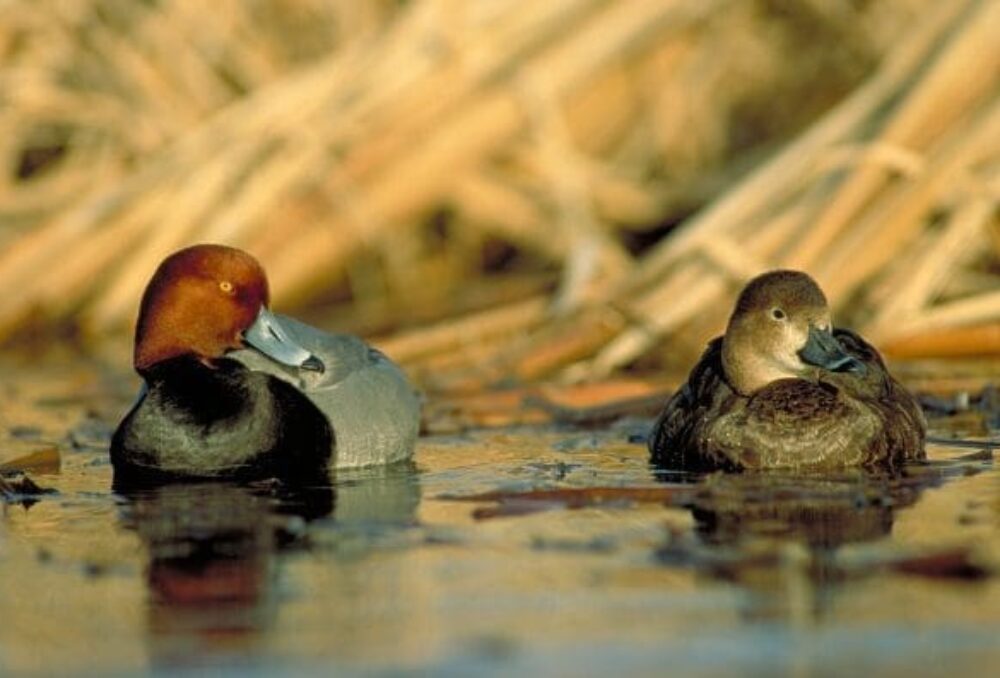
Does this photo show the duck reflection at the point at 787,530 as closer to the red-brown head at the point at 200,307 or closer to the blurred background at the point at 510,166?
the red-brown head at the point at 200,307

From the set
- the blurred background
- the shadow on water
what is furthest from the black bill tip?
the blurred background

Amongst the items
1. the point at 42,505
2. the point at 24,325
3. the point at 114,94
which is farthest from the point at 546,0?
the point at 42,505

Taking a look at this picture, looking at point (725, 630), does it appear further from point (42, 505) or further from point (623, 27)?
point (623, 27)

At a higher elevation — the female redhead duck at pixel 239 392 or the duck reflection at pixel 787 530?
the female redhead duck at pixel 239 392

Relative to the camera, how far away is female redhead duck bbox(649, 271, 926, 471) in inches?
255

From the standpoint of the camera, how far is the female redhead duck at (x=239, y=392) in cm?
685

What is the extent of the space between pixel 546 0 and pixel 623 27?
37cm

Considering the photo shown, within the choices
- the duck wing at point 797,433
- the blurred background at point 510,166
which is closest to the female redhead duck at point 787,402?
the duck wing at point 797,433

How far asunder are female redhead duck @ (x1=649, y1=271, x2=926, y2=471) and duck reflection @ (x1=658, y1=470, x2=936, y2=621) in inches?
5.6

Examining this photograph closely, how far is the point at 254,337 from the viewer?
23.7 ft

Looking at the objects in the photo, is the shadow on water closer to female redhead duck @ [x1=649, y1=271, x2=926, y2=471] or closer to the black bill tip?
female redhead duck @ [x1=649, y1=271, x2=926, y2=471]

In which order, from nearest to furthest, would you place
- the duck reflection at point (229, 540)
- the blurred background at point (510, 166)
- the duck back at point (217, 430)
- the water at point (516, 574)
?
1. the water at point (516, 574)
2. the duck reflection at point (229, 540)
3. the duck back at point (217, 430)
4. the blurred background at point (510, 166)

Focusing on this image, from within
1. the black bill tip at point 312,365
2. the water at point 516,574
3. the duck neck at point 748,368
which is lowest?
the water at point 516,574

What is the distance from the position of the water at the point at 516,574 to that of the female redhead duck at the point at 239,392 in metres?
0.22
